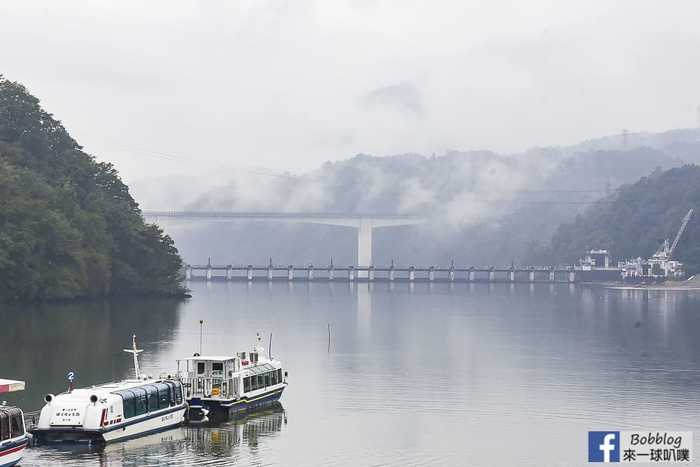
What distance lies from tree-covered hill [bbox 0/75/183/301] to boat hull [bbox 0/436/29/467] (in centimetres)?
7553

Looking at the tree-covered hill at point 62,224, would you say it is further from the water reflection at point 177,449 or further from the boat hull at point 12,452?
the boat hull at point 12,452

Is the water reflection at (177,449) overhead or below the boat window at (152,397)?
below

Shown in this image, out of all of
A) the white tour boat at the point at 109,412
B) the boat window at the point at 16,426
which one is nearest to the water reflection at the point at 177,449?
the white tour boat at the point at 109,412

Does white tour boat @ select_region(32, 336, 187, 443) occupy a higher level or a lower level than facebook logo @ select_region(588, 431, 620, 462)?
higher

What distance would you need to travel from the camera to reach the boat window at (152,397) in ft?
172

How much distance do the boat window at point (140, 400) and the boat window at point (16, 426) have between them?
21.8ft

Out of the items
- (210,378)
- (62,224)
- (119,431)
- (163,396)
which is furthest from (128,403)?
(62,224)

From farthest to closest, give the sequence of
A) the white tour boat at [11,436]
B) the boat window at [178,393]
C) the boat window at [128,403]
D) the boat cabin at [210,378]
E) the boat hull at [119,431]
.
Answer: the boat cabin at [210,378] → the boat window at [178,393] → the boat window at [128,403] → the boat hull at [119,431] → the white tour boat at [11,436]

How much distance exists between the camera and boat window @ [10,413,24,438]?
4509cm

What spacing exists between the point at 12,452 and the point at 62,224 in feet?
287

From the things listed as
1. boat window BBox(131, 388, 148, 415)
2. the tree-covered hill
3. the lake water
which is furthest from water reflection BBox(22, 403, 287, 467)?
the tree-covered hill

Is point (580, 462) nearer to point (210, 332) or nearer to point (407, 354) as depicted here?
point (407, 354)

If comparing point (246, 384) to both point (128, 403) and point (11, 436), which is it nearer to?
point (128, 403)

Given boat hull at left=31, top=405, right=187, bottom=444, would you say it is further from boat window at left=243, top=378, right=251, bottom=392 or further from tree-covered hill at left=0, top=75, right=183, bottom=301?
tree-covered hill at left=0, top=75, right=183, bottom=301
